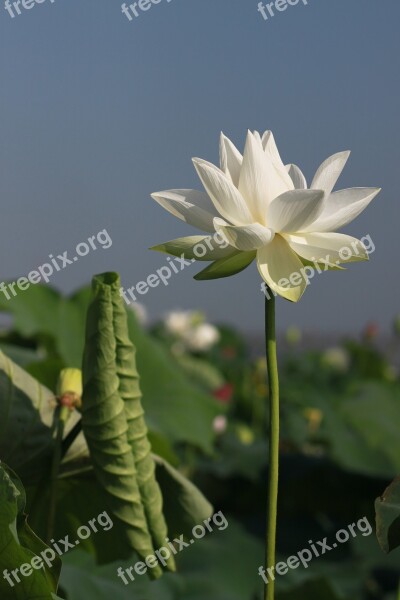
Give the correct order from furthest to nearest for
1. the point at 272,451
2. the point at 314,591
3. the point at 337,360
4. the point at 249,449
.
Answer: the point at 337,360
the point at 249,449
the point at 314,591
the point at 272,451

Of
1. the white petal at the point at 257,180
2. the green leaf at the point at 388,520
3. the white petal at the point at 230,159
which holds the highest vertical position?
the white petal at the point at 230,159

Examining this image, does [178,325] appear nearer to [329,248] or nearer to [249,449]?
[249,449]

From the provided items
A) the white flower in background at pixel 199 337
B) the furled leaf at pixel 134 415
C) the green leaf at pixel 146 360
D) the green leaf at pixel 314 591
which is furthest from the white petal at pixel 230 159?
the white flower in background at pixel 199 337

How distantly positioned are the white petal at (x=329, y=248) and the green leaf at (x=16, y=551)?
28 cm

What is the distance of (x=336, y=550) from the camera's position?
298cm

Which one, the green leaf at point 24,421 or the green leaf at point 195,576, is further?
the green leaf at point 195,576

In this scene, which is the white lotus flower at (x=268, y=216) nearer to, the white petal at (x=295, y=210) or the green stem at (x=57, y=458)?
the white petal at (x=295, y=210)

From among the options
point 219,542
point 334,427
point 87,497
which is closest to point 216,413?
point 219,542

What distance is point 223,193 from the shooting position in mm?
719

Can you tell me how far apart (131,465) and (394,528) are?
0.22 meters

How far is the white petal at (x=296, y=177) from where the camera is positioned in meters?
0.81

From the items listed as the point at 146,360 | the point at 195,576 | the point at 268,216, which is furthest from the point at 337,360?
the point at 268,216

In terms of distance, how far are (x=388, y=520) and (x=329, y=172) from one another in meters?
0.28

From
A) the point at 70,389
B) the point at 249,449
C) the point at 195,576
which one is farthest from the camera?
the point at 249,449
